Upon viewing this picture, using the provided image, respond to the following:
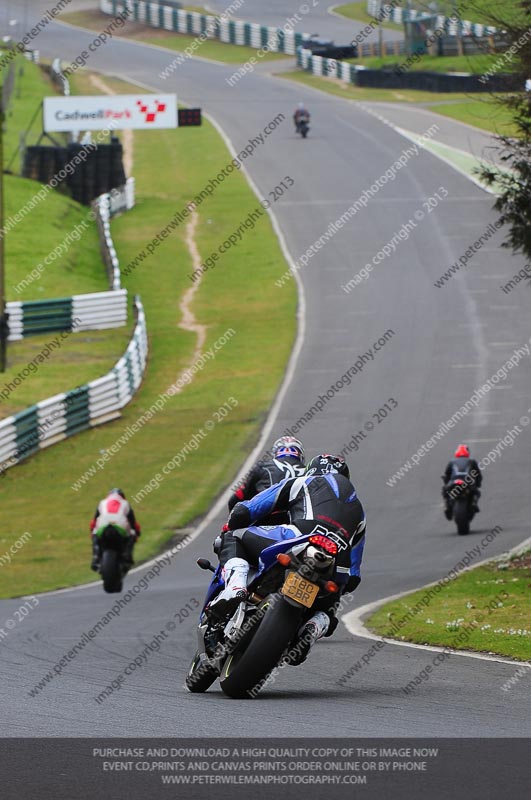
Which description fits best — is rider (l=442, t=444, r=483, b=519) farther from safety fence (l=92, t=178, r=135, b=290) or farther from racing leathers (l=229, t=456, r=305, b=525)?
safety fence (l=92, t=178, r=135, b=290)

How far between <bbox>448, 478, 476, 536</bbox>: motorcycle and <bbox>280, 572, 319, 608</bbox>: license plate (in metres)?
12.1

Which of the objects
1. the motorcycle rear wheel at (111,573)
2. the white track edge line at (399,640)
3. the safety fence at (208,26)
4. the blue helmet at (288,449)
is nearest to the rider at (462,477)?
the white track edge line at (399,640)

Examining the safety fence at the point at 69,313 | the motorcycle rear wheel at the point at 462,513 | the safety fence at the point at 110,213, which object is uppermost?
the motorcycle rear wheel at the point at 462,513

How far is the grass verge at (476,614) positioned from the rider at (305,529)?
7.74ft

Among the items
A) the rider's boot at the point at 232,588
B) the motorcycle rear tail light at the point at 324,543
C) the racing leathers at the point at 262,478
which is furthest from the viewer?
the racing leathers at the point at 262,478

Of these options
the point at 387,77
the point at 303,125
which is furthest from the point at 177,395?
the point at 387,77

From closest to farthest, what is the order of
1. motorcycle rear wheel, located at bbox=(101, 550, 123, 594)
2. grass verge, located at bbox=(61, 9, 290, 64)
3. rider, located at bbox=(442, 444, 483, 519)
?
motorcycle rear wheel, located at bbox=(101, 550, 123, 594), rider, located at bbox=(442, 444, 483, 519), grass verge, located at bbox=(61, 9, 290, 64)

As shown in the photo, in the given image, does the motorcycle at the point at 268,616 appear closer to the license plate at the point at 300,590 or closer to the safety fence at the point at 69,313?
the license plate at the point at 300,590

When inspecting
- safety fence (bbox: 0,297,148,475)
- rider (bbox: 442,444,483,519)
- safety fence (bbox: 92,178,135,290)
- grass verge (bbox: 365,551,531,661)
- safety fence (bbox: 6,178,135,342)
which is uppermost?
grass verge (bbox: 365,551,531,661)

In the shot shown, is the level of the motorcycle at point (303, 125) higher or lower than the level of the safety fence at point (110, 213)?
higher

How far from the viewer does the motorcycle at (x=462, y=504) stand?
65.2 ft

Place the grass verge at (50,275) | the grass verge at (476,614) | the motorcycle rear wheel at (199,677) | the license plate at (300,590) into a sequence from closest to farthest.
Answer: the license plate at (300,590), the motorcycle rear wheel at (199,677), the grass verge at (476,614), the grass verge at (50,275)

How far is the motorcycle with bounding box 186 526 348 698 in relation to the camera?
7977 millimetres

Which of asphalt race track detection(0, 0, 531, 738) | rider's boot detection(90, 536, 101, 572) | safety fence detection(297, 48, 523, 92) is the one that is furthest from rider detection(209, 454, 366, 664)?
safety fence detection(297, 48, 523, 92)
